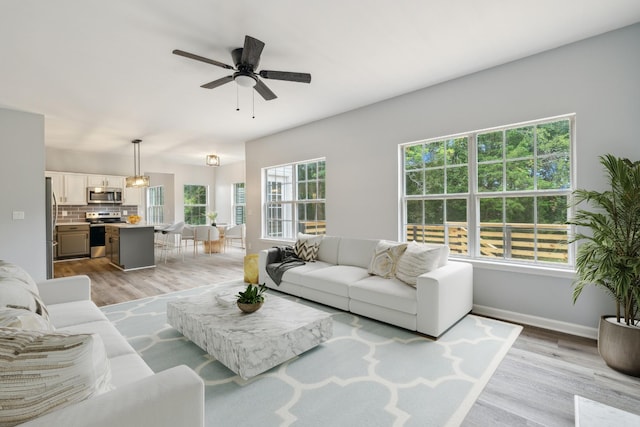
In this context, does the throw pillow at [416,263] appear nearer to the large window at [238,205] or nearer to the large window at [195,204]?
the large window at [238,205]

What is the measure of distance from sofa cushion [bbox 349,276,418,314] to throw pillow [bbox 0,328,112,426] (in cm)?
250

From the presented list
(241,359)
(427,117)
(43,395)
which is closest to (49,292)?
(241,359)

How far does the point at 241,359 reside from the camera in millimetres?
2105

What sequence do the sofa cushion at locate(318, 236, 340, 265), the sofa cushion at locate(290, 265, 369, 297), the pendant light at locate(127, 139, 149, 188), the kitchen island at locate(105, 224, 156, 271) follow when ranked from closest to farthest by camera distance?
the sofa cushion at locate(290, 265, 369, 297) → the sofa cushion at locate(318, 236, 340, 265) → the kitchen island at locate(105, 224, 156, 271) → the pendant light at locate(127, 139, 149, 188)

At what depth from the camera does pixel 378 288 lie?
3.18 metres

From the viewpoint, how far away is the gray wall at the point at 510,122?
9.18 ft

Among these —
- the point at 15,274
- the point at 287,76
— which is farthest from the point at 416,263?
the point at 15,274

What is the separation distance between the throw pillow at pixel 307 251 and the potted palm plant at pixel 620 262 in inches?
118

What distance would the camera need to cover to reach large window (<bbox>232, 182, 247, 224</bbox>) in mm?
10125

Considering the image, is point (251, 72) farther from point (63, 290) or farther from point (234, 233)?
point (234, 233)

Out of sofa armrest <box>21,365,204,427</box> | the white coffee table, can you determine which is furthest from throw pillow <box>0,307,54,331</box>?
the white coffee table

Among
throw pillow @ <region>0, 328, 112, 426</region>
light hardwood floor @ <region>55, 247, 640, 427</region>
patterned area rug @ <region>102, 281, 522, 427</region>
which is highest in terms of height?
throw pillow @ <region>0, 328, 112, 426</region>

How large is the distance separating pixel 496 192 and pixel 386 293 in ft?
5.99

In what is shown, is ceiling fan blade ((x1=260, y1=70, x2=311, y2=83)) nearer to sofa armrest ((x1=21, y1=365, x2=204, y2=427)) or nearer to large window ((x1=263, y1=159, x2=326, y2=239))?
sofa armrest ((x1=21, y1=365, x2=204, y2=427))
